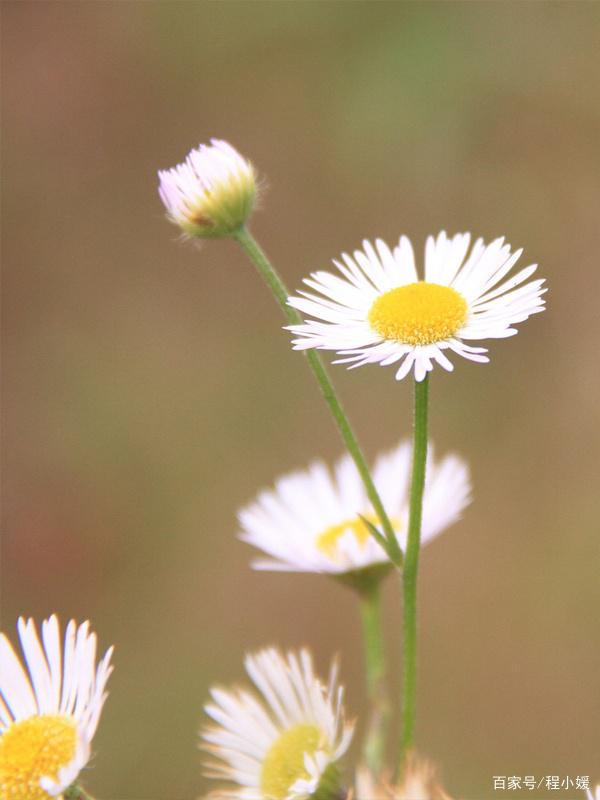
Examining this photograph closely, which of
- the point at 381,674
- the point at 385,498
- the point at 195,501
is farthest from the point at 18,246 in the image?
the point at 381,674

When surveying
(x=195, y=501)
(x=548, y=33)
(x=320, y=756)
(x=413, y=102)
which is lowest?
(x=320, y=756)

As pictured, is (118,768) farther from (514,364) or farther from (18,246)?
(18,246)

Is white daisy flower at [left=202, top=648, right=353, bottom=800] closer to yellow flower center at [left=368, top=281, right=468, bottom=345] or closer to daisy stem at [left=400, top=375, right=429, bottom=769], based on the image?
daisy stem at [left=400, top=375, right=429, bottom=769]

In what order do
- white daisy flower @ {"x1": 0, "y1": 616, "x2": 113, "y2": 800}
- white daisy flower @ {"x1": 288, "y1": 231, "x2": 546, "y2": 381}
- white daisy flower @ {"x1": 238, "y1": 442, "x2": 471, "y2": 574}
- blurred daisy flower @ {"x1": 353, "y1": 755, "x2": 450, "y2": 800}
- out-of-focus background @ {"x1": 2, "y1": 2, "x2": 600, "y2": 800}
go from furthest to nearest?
out-of-focus background @ {"x1": 2, "y1": 2, "x2": 600, "y2": 800} → white daisy flower @ {"x1": 238, "y1": 442, "x2": 471, "y2": 574} → white daisy flower @ {"x1": 288, "y1": 231, "x2": 546, "y2": 381} → white daisy flower @ {"x1": 0, "y1": 616, "x2": 113, "y2": 800} → blurred daisy flower @ {"x1": 353, "y1": 755, "x2": 450, "y2": 800}

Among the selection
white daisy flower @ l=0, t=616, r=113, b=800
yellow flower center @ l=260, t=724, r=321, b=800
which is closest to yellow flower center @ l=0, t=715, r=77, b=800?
white daisy flower @ l=0, t=616, r=113, b=800

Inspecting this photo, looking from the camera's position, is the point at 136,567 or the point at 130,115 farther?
the point at 130,115

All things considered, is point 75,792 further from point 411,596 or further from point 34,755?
point 411,596

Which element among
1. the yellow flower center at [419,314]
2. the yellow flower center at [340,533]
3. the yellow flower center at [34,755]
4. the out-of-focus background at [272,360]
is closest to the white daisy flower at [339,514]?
the yellow flower center at [340,533]
